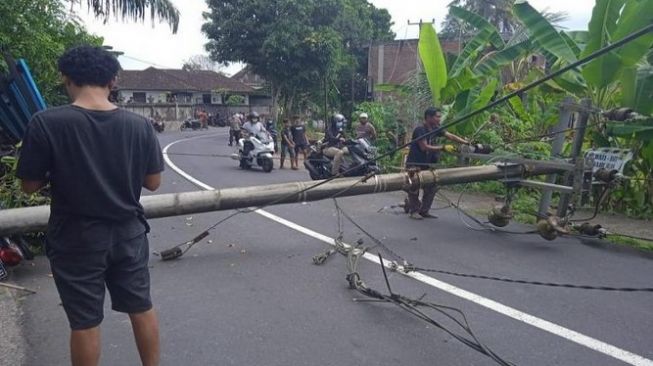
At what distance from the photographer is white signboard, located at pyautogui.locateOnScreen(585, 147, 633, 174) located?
6203 millimetres

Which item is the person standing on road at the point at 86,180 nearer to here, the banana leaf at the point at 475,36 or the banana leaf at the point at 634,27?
the banana leaf at the point at 634,27

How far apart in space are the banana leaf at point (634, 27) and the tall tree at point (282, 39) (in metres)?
18.8

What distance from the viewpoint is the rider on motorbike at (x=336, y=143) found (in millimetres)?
11039

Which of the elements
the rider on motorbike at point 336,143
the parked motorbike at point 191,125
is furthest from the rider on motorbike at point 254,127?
the parked motorbike at point 191,125

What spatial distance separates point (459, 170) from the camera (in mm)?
6984

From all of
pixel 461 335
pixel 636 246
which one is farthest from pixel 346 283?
pixel 636 246

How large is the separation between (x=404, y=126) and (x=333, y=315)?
11.8m

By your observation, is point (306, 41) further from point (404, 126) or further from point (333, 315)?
point (333, 315)

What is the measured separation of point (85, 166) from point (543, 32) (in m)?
7.00

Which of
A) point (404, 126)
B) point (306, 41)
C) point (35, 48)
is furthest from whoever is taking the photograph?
point (306, 41)

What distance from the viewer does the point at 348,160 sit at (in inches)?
434

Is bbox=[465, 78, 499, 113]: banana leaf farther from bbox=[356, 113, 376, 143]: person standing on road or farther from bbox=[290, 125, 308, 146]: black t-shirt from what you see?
bbox=[290, 125, 308, 146]: black t-shirt

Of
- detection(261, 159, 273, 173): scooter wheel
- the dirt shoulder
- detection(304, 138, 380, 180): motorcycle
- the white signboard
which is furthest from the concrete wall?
the white signboard

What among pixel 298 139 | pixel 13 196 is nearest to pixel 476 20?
pixel 298 139
